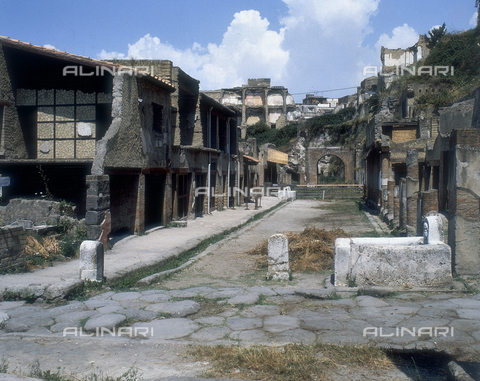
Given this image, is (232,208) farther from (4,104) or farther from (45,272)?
(45,272)

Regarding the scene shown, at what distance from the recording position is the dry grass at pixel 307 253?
8405 mm

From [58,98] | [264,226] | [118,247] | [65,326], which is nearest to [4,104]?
[58,98]

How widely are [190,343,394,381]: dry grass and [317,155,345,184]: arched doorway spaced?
3727 centimetres

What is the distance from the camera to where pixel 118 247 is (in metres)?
10.4

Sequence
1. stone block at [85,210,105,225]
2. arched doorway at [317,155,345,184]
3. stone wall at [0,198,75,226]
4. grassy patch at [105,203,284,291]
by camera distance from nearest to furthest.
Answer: grassy patch at [105,203,284,291]
stone block at [85,210,105,225]
stone wall at [0,198,75,226]
arched doorway at [317,155,345,184]

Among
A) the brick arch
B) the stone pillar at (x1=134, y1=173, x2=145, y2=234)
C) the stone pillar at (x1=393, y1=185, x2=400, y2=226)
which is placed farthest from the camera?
the brick arch

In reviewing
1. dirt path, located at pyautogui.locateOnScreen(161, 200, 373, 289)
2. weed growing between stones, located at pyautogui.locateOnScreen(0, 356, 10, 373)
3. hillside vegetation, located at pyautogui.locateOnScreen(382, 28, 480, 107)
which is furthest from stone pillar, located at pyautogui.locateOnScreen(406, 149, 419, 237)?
hillside vegetation, located at pyautogui.locateOnScreen(382, 28, 480, 107)

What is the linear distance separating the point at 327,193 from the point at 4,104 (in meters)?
23.8

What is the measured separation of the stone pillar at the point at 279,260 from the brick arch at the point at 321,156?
3176 cm

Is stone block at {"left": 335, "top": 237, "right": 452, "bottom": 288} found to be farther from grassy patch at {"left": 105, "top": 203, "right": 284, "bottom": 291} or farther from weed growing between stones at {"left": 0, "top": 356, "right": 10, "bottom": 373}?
weed growing between stones at {"left": 0, "top": 356, "right": 10, "bottom": 373}

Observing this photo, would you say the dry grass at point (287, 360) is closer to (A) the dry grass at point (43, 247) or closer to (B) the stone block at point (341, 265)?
(B) the stone block at point (341, 265)

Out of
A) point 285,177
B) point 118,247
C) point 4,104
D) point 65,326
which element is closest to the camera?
point 65,326

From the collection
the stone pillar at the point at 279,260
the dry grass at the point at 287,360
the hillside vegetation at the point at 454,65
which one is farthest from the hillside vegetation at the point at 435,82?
the dry grass at the point at 287,360

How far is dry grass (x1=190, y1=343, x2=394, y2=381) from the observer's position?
3.65 metres
